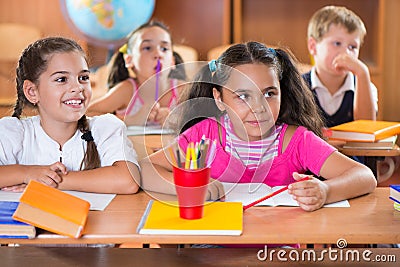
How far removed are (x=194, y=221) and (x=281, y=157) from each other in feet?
1.75

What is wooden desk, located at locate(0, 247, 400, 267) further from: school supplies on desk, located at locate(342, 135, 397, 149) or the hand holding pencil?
school supplies on desk, located at locate(342, 135, 397, 149)

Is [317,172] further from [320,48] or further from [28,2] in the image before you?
[28,2]

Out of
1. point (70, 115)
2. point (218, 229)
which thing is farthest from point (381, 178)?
point (218, 229)

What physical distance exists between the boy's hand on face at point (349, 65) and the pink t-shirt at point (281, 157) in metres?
1.09

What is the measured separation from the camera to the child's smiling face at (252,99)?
181 cm

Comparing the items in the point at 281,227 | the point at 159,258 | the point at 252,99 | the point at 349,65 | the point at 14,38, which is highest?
the point at 14,38

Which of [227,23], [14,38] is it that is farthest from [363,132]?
[14,38]

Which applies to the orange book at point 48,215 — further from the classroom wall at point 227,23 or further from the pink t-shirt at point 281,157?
the classroom wall at point 227,23

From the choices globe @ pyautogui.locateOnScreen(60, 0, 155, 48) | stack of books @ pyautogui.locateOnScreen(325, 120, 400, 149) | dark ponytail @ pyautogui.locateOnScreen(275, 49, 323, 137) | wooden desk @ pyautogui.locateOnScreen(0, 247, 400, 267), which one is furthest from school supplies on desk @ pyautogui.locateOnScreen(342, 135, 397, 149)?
globe @ pyautogui.locateOnScreen(60, 0, 155, 48)

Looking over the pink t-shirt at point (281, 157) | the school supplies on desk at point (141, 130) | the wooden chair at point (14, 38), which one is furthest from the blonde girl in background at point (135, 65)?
the wooden chair at point (14, 38)

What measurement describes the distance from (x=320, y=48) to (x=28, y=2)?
115 inches

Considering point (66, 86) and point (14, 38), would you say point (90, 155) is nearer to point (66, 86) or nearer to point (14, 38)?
point (66, 86)

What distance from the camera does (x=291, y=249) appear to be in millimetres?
1901

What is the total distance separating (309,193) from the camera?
1604 mm
